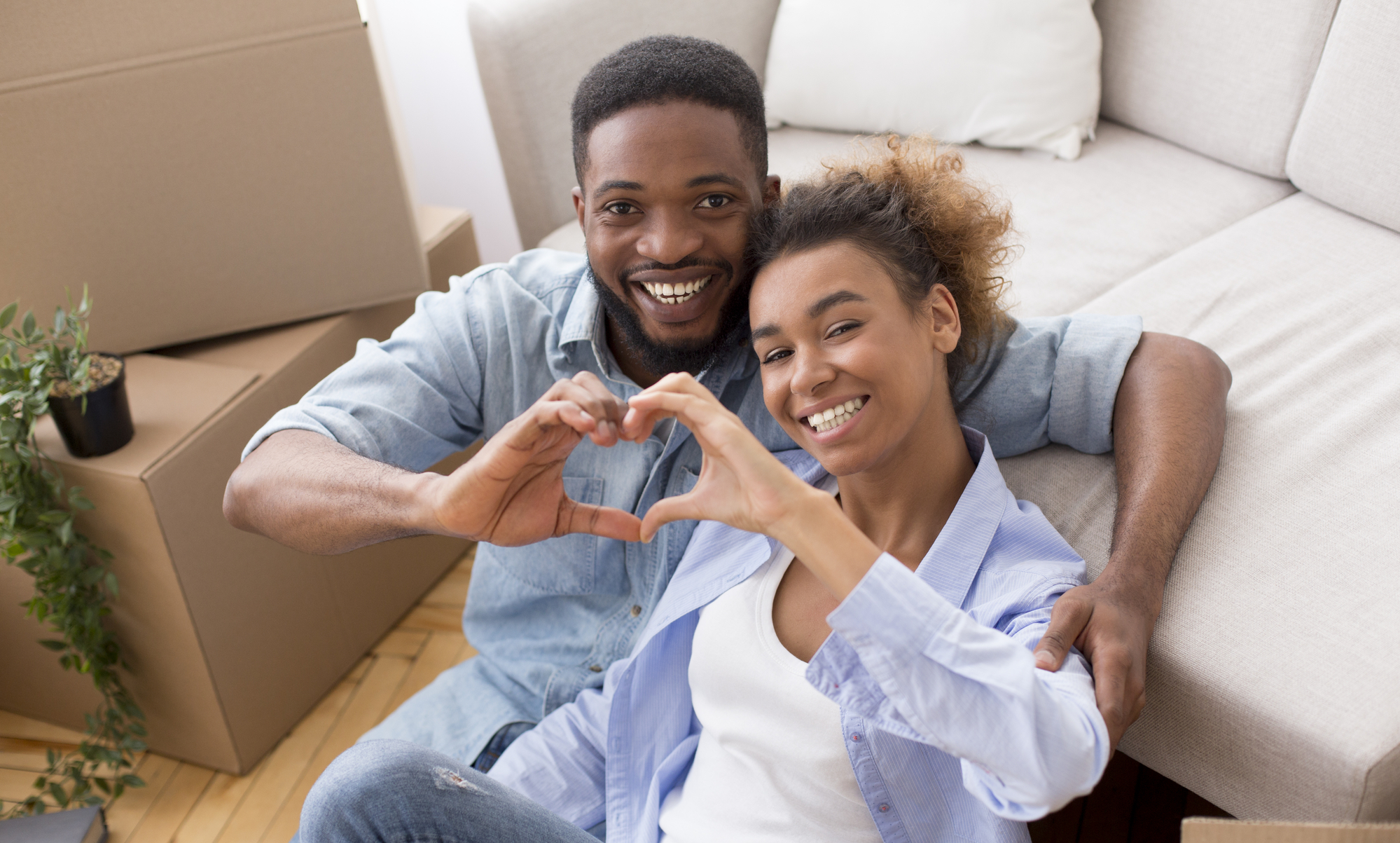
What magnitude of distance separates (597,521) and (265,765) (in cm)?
103

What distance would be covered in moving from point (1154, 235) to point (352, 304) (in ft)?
4.17

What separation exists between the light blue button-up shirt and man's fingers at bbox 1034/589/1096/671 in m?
0.01

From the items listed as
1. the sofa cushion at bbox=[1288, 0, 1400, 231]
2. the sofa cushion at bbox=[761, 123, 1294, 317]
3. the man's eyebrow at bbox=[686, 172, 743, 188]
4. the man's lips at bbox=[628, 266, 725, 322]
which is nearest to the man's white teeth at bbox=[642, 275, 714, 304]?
the man's lips at bbox=[628, 266, 725, 322]

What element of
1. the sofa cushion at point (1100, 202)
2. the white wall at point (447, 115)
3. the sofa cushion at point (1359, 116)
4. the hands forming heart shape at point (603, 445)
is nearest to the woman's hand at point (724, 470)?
the hands forming heart shape at point (603, 445)

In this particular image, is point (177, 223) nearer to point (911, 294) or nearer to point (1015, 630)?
point (911, 294)

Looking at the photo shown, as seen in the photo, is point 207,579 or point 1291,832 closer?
point 1291,832

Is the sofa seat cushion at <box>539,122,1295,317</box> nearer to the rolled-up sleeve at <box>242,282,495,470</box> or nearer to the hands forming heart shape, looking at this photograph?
the rolled-up sleeve at <box>242,282,495,470</box>

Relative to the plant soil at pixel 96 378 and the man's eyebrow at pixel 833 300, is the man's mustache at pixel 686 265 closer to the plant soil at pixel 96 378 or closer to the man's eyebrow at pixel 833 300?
the man's eyebrow at pixel 833 300

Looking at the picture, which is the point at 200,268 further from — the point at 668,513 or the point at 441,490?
the point at 668,513

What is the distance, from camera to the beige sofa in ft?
3.36

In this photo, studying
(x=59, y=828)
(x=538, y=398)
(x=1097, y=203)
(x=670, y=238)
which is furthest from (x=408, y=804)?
(x=1097, y=203)

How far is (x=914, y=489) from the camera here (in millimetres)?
1107

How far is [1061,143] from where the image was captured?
2020mm

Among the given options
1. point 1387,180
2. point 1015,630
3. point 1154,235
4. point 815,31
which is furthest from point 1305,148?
point 1015,630
